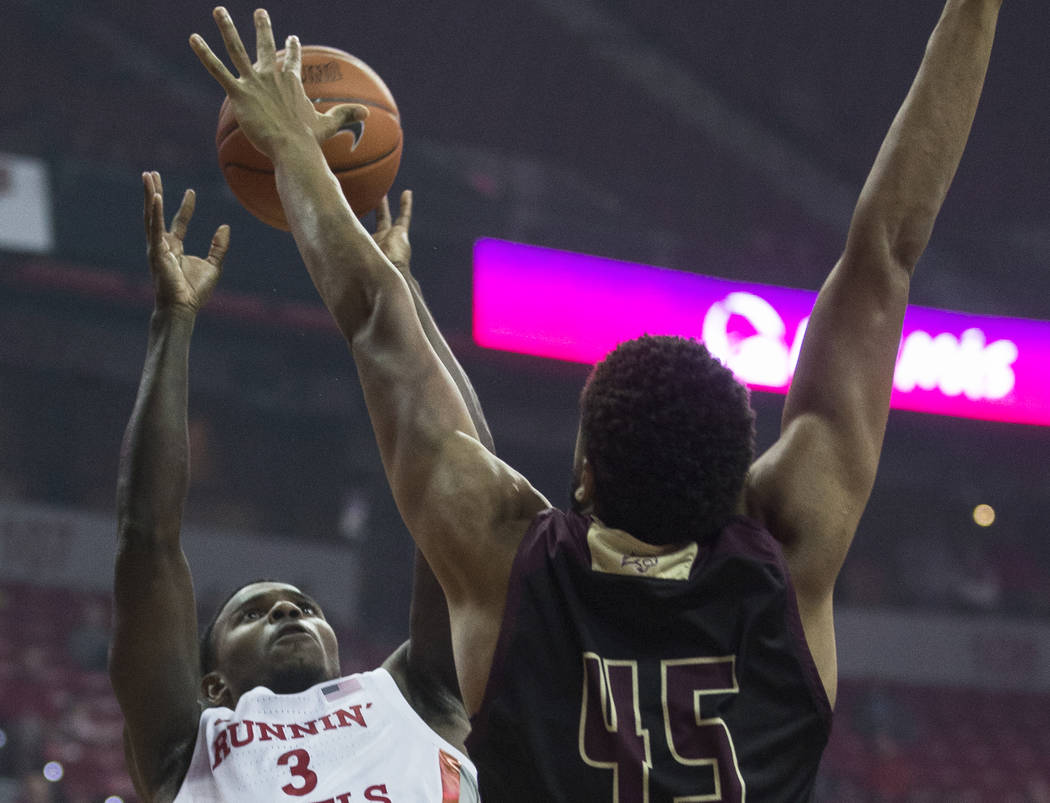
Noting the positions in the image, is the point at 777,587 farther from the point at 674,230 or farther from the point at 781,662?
the point at 674,230

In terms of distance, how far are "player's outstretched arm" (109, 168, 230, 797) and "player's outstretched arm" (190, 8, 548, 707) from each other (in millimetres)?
658

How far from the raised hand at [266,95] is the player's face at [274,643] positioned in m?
1.21

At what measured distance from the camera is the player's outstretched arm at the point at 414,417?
61.3 inches

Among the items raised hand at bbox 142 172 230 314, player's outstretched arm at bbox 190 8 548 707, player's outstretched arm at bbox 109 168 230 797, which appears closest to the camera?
player's outstretched arm at bbox 190 8 548 707

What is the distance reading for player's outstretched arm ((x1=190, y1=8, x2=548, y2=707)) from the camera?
1.56m

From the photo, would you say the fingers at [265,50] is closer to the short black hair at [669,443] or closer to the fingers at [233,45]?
the fingers at [233,45]

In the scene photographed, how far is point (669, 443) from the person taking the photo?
4.86 ft

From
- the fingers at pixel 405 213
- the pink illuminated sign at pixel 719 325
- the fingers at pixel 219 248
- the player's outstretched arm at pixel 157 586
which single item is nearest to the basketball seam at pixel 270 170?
the fingers at pixel 405 213

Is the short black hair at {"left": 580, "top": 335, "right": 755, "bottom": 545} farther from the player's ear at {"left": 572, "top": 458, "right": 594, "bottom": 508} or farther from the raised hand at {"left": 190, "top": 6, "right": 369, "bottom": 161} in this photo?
the raised hand at {"left": 190, "top": 6, "right": 369, "bottom": 161}

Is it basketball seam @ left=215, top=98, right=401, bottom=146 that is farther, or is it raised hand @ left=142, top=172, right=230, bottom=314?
basketball seam @ left=215, top=98, right=401, bottom=146

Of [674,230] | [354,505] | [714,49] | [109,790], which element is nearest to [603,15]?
[714,49]

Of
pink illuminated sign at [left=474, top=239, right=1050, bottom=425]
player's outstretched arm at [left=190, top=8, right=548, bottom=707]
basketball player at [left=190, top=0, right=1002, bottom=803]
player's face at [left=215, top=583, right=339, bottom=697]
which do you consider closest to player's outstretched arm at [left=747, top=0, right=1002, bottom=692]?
basketball player at [left=190, top=0, right=1002, bottom=803]

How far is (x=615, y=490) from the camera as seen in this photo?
4.99 feet

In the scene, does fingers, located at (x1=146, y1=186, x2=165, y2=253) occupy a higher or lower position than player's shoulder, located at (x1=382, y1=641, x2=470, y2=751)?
higher
